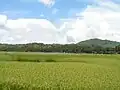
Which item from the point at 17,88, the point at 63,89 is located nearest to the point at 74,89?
the point at 63,89

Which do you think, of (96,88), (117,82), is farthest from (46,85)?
(117,82)

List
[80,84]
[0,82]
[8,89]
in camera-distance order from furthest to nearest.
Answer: [80,84]
[0,82]
[8,89]

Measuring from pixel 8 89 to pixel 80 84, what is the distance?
32.8 feet

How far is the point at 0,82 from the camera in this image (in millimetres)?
32875

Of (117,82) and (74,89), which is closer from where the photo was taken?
(74,89)

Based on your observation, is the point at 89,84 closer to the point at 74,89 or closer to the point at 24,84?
the point at 74,89

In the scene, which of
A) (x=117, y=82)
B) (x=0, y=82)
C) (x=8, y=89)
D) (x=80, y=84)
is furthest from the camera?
(x=117, y=82)

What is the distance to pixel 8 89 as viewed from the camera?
98.8ft

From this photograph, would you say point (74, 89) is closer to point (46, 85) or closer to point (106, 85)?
point (46, 85)

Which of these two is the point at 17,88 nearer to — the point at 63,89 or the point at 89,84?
the point at 63,89

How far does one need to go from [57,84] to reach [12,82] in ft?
17.3

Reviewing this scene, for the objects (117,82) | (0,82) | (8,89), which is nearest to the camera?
(8,89)

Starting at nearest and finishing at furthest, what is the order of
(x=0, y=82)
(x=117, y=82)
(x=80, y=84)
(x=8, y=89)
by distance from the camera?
(x=8, y=89), (x=0, y=82), (x=80, y=84), (x=117, y=82)

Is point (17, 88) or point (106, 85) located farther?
point (106, 85)
